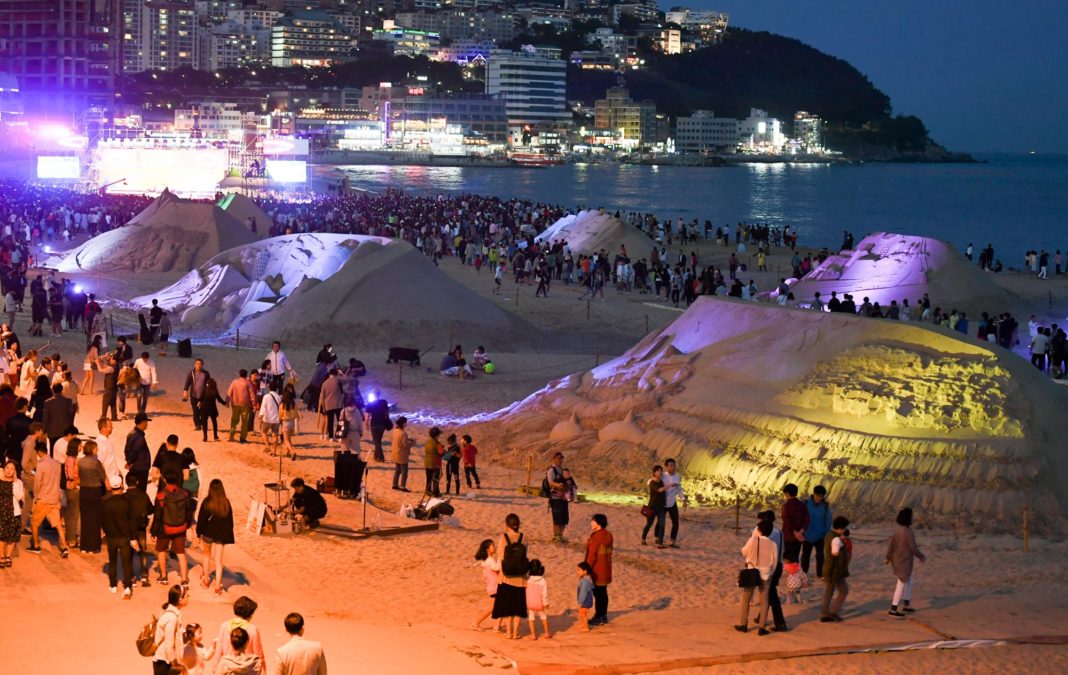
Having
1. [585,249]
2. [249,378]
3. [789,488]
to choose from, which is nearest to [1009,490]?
[789,488]

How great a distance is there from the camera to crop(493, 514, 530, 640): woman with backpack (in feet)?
30.2

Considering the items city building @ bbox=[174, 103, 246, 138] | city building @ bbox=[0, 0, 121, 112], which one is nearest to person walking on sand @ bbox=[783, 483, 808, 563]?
city building @ bbox=[0, 0, 121, 112]

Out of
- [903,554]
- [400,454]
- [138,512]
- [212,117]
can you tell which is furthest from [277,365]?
[212,117]

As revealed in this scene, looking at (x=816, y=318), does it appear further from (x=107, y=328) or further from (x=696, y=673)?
(x=107, y=328)

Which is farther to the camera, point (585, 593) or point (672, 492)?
point (672, 492)

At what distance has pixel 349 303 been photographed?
78.3ft

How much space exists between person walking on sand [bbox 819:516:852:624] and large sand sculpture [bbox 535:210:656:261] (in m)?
27.7

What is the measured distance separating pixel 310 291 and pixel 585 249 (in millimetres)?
15402

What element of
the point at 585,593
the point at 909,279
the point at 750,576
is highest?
the point at 909,279

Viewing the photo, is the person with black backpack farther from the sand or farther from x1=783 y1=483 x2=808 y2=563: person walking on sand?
x1=783 y1=483 x2=808 y2=563: person walking on sand

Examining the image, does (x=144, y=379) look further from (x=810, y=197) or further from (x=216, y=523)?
(x=810, y=197)

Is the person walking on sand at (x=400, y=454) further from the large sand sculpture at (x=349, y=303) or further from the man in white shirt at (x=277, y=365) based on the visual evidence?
the large sand sculpture at (x=349, y=303)

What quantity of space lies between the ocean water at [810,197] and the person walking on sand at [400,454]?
173ft

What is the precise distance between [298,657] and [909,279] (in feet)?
81.8
